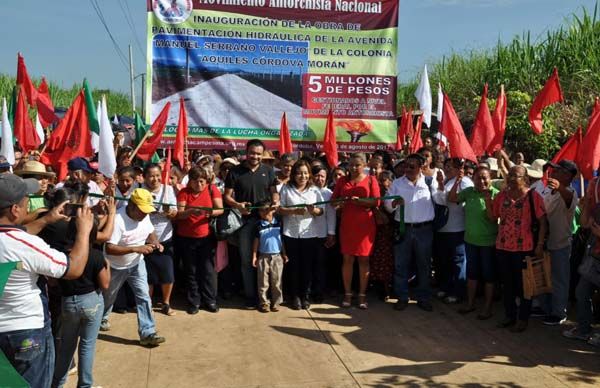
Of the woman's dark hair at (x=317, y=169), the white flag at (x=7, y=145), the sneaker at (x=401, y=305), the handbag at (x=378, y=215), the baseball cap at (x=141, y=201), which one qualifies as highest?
the white flag at (x=7, y=145)

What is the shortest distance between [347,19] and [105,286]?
559 cm

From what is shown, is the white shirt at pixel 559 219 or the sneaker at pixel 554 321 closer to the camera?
the white shirt at pixel 559 219

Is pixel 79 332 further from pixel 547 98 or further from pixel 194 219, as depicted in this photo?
pixel 547 98

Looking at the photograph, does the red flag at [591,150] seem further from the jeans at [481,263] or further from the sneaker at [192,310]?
the sneaker at [192,310]

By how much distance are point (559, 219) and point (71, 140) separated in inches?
222

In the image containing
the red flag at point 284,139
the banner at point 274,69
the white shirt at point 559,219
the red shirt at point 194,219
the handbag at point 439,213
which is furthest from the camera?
the red flag at point 284,139

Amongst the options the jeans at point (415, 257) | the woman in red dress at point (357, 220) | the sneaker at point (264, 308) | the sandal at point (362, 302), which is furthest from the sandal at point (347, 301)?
the sneaker at point (264, 308)

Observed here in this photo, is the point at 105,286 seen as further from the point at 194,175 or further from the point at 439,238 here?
the point at 439,238

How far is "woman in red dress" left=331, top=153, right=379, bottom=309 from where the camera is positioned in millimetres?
6652

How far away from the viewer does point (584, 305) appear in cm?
558

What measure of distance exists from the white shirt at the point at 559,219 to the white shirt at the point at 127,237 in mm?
4132

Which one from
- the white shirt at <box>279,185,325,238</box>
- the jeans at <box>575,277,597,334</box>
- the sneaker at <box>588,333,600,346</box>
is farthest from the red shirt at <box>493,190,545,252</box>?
the white shirt at <box>279,185,325,238</box>

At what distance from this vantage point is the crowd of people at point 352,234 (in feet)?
19.1

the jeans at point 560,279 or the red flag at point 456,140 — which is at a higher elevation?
the red flag at point 456,140
